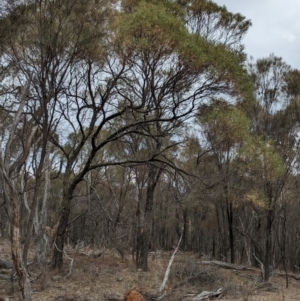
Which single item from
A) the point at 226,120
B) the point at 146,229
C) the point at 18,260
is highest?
the point at 226,120

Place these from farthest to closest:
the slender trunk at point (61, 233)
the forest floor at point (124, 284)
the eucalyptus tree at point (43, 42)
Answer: the slender trunk at point (61, 233)
the forest floor at point (124, 284)
the eucalyptus tree at point (43, 42)

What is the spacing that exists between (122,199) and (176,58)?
13.1m

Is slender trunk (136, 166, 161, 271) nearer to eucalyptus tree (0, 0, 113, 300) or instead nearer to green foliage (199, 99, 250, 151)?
green foliage (199, 99, 250, 151)

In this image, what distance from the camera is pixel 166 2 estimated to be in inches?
451

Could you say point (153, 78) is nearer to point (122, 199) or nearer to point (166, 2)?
point (166, 2)

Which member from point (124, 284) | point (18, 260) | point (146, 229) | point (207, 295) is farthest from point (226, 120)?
point (18, 260)

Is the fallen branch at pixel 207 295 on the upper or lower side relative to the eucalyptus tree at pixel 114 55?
lower

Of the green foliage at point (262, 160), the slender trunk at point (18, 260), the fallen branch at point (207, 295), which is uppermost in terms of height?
the green foliage at point (262, 160)

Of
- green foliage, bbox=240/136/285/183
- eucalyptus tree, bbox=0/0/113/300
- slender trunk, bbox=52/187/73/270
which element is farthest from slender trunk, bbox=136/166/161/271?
eucalyptus tree, bbox=0/0/113/300

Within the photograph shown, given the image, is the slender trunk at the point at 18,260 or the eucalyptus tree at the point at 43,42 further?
the eucalyptus tree at the point at 43,42

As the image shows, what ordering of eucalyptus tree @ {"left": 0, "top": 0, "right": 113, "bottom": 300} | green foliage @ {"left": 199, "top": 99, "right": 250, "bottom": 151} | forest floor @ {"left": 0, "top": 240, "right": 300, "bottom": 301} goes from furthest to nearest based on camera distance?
green foliage @ {"left": 199, "top": 99, "right": 250, "bottom": 151} < forest floor @ {"left": 0, "top": 240, "right": 300, "bottom": 301} < eucalyptus tree @ {"left": 0, "top": 0, "right": 113, "bottom": 300}

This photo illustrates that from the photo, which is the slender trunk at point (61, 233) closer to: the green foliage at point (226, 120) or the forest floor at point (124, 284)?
the forest floor at point (124, 284)

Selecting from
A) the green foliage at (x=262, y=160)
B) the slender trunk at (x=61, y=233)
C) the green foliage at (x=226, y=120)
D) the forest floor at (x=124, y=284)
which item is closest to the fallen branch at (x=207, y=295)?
the forest floor at (x=124, y=284)

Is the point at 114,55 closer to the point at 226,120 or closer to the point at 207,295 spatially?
the point at 226,120
